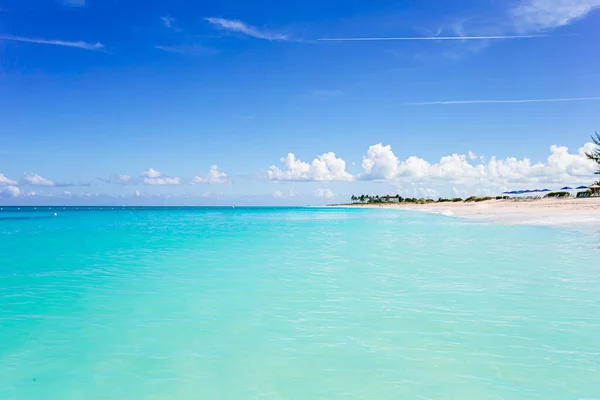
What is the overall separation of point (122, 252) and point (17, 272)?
6.72 metres

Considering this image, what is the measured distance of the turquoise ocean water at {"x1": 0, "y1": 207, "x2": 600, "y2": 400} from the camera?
5.71 metres

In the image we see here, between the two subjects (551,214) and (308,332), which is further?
(551,214)

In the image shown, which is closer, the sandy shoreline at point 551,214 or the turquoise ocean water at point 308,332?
the turquoise ocean water at point 308,332

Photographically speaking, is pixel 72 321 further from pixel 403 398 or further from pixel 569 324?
pixel 569 324

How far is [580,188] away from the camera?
279ft

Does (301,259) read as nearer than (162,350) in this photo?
No

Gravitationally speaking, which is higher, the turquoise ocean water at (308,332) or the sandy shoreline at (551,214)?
the sandy shoreline at (551,214)

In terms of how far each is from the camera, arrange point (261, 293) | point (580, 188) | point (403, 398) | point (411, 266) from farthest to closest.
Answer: point (580, 188), point (411, 266), point (261, 293), point (403, 398)

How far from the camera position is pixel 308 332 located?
26.0 feet

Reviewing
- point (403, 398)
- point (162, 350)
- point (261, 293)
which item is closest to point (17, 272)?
point (261, 293)

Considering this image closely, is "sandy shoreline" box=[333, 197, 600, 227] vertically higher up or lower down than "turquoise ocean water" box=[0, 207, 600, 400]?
higher up

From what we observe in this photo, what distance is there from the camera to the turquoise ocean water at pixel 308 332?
18.7 ft

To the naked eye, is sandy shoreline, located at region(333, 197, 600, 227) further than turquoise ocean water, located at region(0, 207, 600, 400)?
Yes

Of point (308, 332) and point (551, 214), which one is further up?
point (551, 214)
